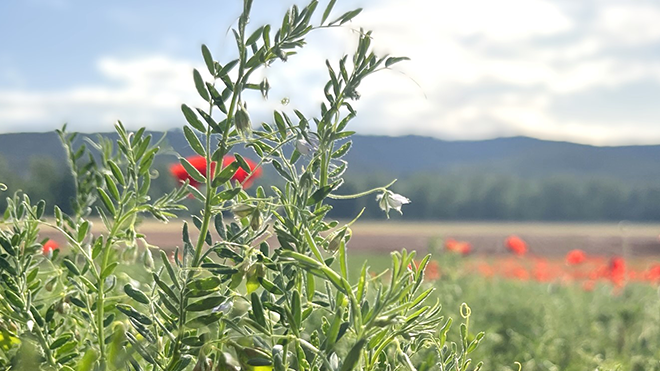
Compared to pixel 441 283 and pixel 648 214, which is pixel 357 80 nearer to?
pixel 441 283

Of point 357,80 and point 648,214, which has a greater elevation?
point 357,80

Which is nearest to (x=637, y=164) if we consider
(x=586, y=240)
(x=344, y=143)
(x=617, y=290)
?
(x=586, y=240)

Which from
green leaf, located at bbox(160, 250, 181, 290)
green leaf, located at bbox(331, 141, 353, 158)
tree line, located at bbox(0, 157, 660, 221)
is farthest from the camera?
tree line, located at bbox(0, 157, 660, 221)

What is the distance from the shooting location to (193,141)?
58cm

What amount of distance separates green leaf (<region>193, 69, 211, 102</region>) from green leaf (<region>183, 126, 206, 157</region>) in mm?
32

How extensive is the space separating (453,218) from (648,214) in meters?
11.1

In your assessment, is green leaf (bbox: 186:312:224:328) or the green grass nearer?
green leaf (bbox: 186:312:224:328)

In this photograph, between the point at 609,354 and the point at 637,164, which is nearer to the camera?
the point at 609,354

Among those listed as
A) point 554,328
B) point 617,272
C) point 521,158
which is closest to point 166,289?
point 554,328

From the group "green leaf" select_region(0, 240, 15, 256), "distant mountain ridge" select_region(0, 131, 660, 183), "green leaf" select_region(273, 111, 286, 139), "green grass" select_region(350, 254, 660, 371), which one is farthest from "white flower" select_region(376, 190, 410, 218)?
"distant mountain ridge" select_region(0, 131, 660, 183)

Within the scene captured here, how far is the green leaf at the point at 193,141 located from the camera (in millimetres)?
578

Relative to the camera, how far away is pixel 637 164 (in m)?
47.7

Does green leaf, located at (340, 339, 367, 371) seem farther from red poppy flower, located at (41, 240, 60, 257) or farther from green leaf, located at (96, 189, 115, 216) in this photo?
red poppy flower, located at (41, 240, 60, 257)

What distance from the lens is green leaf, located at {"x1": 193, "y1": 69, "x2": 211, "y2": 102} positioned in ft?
1.82
